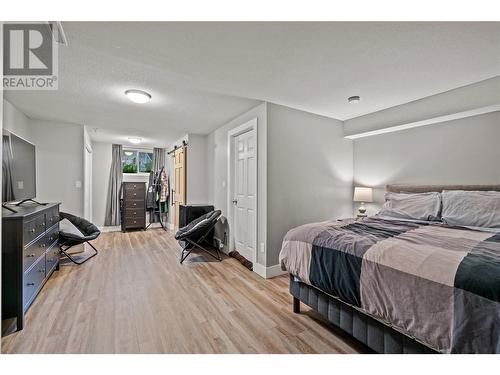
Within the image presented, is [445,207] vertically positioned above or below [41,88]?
below

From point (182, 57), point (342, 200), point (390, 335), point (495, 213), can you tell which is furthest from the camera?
point (342, 200)

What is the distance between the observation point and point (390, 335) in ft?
4.75

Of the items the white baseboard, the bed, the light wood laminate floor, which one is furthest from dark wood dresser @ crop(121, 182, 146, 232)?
the bed

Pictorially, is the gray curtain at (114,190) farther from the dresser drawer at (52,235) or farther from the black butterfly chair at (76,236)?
the dresser drawer at (52,235)

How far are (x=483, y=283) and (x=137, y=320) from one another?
96.0 inches

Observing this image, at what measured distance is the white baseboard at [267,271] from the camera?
3080 millimetres

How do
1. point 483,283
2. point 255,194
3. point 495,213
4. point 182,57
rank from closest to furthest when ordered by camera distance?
point 483,283 → point 182,57 → point 495,213 → point 255,194

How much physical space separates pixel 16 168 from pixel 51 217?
74cm

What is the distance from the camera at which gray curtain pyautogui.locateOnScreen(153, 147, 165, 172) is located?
6887 millimetres

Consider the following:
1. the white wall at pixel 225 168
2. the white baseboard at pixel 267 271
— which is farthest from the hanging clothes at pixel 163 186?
the white baseboard at pixel 267 271

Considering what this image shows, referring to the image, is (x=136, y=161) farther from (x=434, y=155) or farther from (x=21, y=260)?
(x=434, y=155)
